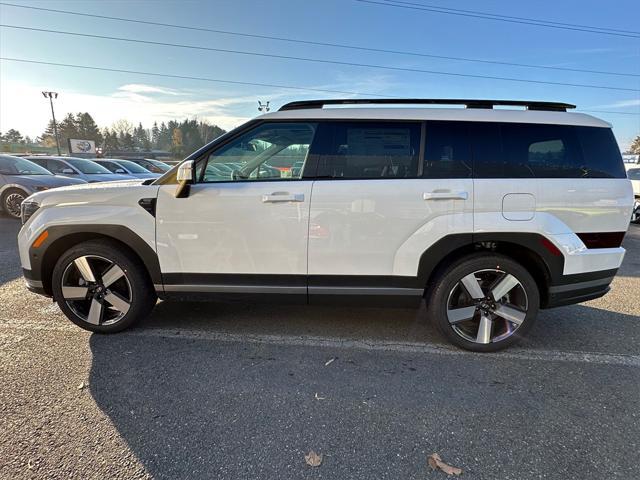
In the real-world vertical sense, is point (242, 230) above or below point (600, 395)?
above

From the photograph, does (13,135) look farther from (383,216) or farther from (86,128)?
(383,216)

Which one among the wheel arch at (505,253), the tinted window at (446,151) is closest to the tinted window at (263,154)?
the tinted window at (446,151)

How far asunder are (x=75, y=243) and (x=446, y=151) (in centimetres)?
331

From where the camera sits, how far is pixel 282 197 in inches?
111

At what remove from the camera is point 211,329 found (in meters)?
3.37

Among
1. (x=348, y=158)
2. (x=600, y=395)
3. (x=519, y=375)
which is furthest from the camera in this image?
(x=348, y=158)

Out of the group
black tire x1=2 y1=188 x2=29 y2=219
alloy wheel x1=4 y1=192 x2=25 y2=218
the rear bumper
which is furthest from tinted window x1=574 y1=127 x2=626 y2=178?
alloy wheel x1=4 y1=192 x2=25 y2=218

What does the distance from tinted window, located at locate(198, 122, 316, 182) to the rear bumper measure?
236cm

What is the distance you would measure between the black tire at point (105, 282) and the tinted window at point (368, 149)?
184 centimetres

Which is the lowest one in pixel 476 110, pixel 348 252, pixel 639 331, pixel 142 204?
pixel 639 331

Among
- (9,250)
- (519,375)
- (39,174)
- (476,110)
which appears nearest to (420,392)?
(519,375)

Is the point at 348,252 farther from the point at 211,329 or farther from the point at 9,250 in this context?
the point at 9,250

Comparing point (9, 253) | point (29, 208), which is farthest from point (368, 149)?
point (9, 253)

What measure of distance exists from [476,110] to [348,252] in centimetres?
157
